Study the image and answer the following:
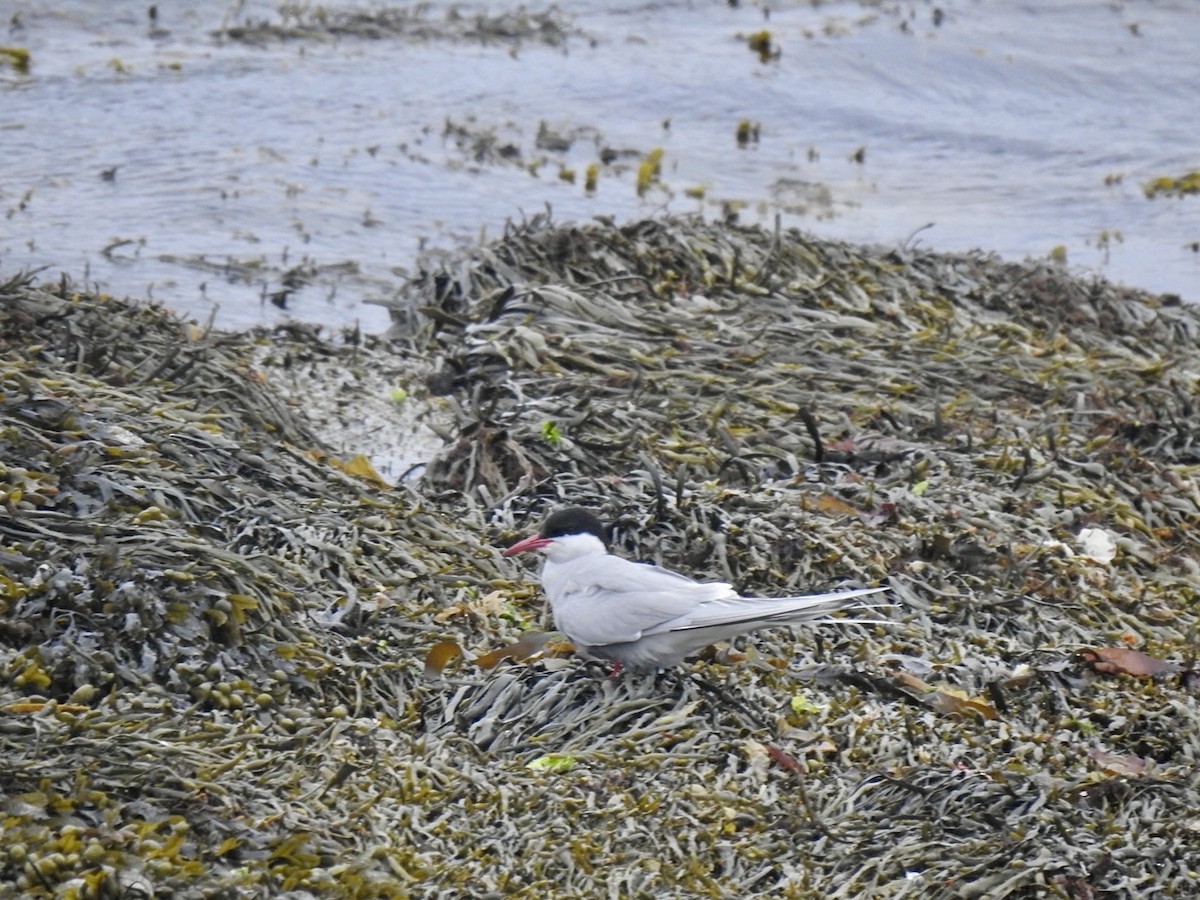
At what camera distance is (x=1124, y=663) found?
4328 mm

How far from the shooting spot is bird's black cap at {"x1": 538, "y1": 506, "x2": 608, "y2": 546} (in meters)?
4.42

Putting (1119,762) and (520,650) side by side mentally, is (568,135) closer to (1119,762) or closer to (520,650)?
(520,650)

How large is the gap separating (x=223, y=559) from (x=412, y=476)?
1.76 m

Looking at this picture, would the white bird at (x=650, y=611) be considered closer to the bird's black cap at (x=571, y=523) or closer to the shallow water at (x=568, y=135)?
the bird's black cap at (x=571, y=523)

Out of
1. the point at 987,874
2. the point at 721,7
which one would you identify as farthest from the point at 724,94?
the point at 987,874

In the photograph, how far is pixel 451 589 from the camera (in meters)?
4.57

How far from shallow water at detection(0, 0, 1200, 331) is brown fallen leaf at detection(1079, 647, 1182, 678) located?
10.8 feet

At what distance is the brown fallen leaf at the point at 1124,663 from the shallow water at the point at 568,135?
10.8ft

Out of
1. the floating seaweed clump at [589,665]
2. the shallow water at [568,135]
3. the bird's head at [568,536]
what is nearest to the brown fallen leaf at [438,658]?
the floating seaweed clump at [589,665]

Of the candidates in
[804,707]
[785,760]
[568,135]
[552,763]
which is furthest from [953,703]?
[568,135]

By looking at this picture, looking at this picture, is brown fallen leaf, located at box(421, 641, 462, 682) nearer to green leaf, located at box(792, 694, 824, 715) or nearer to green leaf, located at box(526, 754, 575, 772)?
green leaf, located at box(526, 754, 575, 772)

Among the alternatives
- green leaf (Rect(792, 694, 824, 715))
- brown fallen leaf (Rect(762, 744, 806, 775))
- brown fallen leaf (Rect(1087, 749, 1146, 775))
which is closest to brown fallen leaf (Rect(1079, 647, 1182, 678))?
brown fallen leaf (Rect(1087, 749, 1146, 775))

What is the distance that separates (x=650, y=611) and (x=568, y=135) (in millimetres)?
7621

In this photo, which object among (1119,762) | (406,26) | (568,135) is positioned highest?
(406,26)
